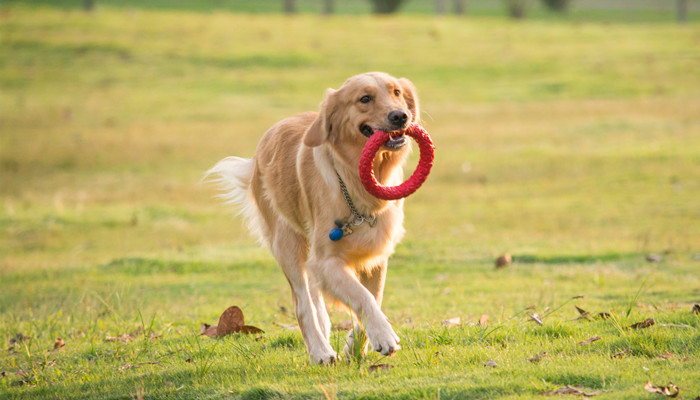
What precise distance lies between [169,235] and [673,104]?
17.6m

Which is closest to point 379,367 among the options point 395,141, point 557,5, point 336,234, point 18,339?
point 336,234

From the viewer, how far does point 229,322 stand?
22.0ft

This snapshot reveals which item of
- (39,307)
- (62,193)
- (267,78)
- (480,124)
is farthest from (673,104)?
(39,307)

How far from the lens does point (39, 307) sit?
9.06 metres

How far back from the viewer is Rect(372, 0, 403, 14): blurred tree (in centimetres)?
5466

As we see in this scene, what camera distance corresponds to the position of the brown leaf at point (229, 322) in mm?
6695

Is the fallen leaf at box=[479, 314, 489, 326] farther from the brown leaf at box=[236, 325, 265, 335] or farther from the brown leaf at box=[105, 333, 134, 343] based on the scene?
the brown leaf at box=[105, 333, 134, 343]

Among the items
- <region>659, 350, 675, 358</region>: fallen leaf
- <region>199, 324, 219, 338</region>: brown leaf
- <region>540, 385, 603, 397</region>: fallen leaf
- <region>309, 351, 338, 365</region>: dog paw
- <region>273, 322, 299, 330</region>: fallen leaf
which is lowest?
<region>273, 322, 299, 330</region>: fallen leaf

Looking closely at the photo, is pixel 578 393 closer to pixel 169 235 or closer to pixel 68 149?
pixel 169 235

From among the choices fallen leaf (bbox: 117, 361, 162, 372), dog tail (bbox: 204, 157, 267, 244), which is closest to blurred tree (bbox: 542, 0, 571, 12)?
dog tail (bbox: 204, 157, 267, 244)

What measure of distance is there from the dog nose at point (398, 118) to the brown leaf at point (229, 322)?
7.54 ft

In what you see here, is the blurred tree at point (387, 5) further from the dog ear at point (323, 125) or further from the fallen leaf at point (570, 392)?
the fallen leaf at point (570, 392)

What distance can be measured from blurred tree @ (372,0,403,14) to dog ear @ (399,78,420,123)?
5020 centimetres

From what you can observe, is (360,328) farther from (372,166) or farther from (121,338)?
(121,338)
